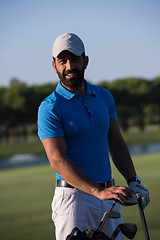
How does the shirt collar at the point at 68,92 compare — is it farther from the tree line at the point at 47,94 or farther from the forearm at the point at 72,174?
the tree line at the point at 47,94

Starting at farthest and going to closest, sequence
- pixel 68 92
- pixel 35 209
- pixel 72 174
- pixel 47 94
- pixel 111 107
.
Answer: pixel 47 94, pixel 35 209, pixel 111 107, pixel 68 92, pixel 72 174

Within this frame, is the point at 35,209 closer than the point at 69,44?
No

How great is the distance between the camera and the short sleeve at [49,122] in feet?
9.90

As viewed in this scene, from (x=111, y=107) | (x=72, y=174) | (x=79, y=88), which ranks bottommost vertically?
(x=72, y=174)

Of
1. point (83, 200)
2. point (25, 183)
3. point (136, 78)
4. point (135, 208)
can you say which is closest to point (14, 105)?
point (136, 78)

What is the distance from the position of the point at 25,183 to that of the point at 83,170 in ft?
36.5

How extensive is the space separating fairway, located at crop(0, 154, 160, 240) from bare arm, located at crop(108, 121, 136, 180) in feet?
11.9

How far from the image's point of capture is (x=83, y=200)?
3.21 meters

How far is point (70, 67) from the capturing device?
308 cm

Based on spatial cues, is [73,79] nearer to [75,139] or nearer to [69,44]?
[69,44]

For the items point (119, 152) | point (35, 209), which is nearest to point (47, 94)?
point (35, 209)

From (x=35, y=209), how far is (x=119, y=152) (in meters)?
6.43

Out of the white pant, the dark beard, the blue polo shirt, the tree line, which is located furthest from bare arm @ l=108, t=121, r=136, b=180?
the tree line

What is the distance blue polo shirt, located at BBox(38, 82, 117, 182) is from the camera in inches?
121
